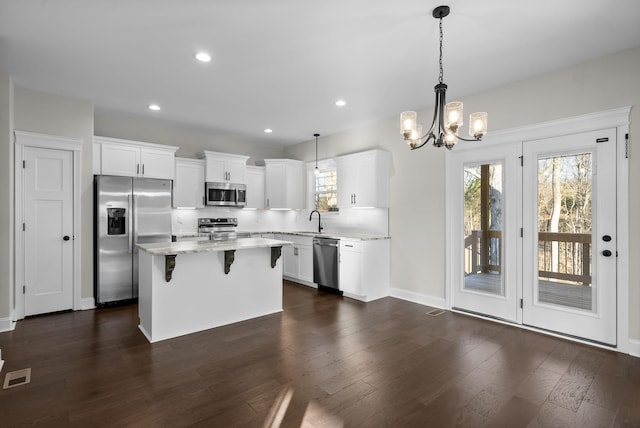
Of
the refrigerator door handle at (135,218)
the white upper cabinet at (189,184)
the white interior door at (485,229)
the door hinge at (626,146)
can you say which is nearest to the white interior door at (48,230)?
the refrigerator door handle at (135,218)

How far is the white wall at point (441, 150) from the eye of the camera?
3025mm

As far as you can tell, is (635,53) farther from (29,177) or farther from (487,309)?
(29,177)

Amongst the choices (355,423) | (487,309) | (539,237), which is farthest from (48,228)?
Result: (539,237)

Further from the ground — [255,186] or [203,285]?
[255,186]

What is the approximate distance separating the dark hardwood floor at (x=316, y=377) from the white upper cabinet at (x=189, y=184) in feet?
7.84

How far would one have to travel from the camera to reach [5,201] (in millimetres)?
3586

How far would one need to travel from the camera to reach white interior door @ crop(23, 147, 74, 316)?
4004 mm

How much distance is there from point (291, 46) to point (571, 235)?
11.1ft

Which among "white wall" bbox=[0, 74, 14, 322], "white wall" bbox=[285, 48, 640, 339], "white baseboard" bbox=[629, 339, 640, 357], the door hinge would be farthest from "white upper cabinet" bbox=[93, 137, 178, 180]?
"white baseboard" bbox=[629, 339, 640, 357]

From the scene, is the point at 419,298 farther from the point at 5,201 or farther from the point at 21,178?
the point at 21,178

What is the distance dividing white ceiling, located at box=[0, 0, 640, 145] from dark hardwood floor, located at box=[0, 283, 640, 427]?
2818 mm

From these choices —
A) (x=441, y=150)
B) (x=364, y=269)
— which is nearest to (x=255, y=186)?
(x=364, y=269)

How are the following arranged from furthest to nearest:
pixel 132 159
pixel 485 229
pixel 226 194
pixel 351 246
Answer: pixel 226 194 < pixel 351 246 < pixel 132 159 < pixel 485 229

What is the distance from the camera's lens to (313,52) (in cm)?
309
